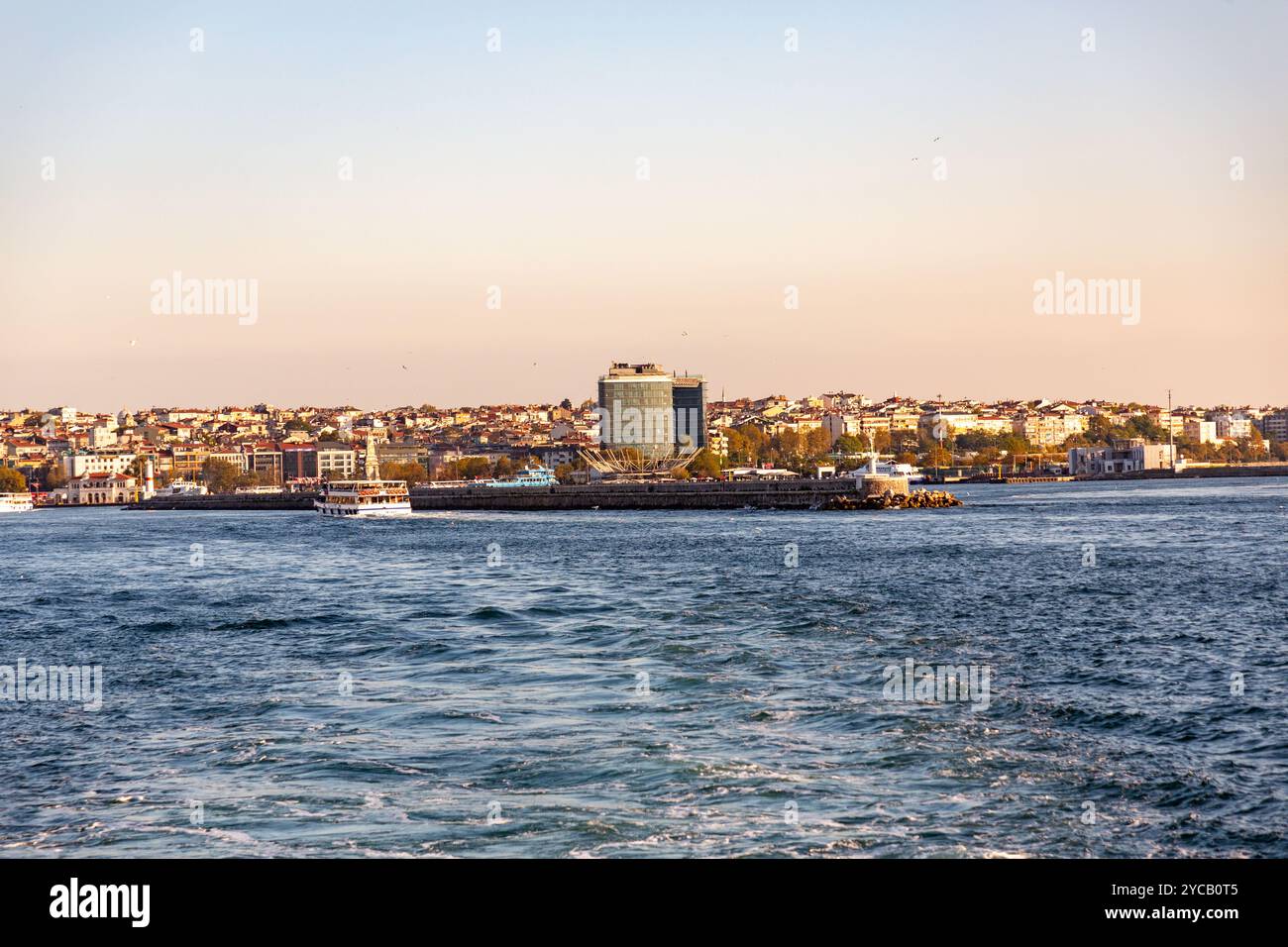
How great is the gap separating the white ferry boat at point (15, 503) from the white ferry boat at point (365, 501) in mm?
37598

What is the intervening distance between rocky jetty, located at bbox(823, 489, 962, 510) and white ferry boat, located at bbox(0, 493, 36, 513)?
6277 cm

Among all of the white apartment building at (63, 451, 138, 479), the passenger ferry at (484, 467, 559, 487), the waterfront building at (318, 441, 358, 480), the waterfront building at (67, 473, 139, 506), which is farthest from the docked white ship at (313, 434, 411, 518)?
the white apartment building at (63, 451, 138, 479)

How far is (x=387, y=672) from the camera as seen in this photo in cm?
1370

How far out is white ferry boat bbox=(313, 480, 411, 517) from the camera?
2473 inches

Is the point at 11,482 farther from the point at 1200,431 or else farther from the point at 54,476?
the point at 1200,431

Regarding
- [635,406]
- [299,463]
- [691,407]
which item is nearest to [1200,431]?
[691,407]

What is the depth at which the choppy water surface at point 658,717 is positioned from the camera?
7414mm

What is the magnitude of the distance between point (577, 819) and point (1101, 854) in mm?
2839

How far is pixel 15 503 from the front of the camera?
313ft

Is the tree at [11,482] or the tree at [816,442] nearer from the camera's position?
the tree at [11,482]
